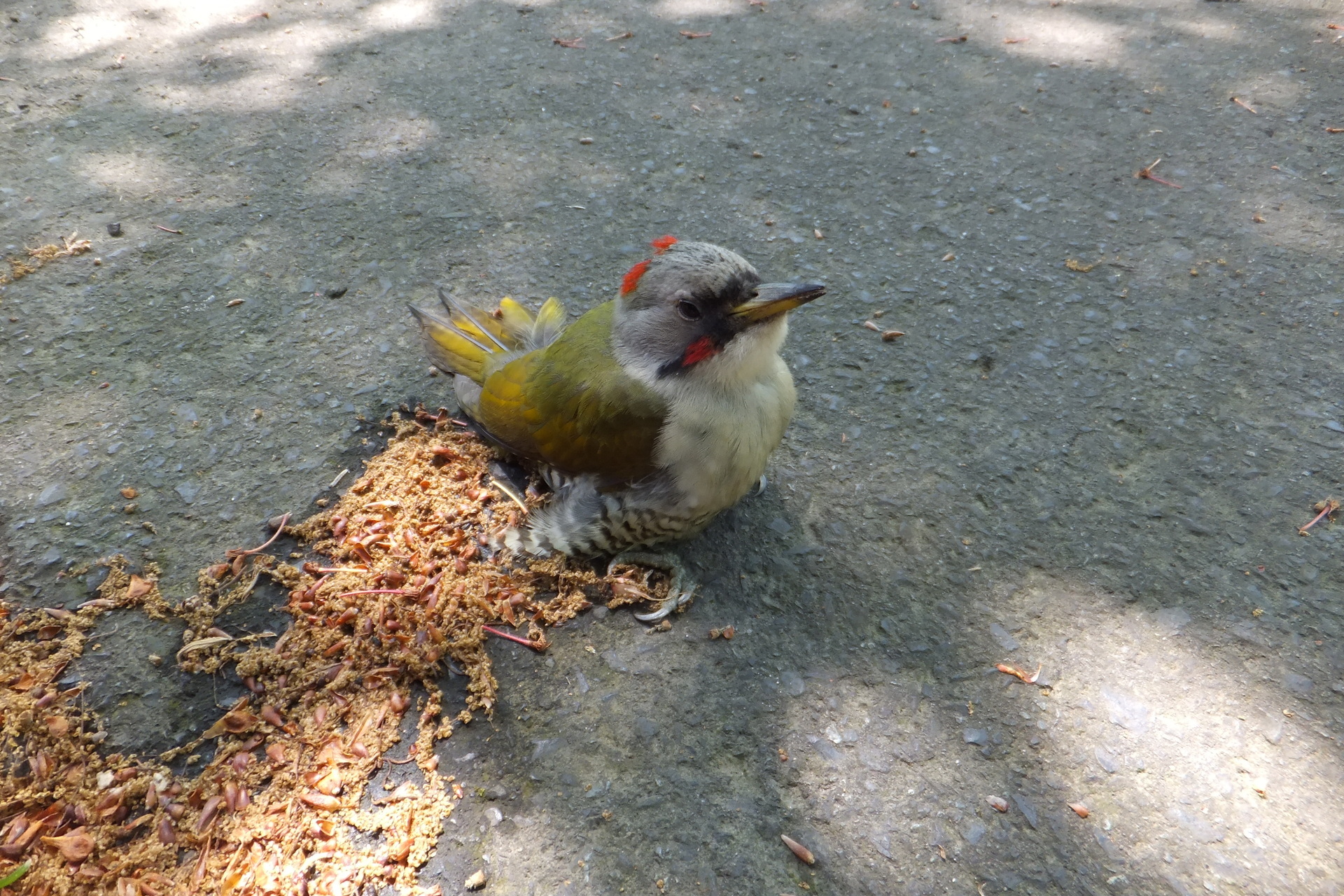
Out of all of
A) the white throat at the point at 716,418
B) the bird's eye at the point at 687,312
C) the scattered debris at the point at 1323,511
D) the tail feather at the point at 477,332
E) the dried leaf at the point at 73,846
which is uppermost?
the bird's eye at the point at 687,312

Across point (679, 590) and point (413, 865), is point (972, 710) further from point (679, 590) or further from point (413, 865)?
point (413, 865)

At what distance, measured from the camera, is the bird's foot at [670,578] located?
2.72 m

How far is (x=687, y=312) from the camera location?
264cm

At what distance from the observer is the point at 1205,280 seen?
3.95 metres

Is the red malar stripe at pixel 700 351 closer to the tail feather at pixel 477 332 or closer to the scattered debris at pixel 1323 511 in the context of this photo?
the tail feather at pixel 477 332

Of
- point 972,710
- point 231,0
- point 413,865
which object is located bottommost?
point 413,865

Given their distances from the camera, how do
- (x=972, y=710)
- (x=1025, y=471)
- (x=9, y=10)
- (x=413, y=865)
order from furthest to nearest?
1. (x=9, y=10)
2. (x=1025, y=471)
3. (x=972, y=710)
4. (x=413, y=865)

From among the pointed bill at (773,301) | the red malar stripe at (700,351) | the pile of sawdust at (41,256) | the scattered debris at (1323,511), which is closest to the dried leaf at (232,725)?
the red malar stripe at (700,351)

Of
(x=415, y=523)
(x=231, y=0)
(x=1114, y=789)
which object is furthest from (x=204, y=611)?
(x=231, y=0)

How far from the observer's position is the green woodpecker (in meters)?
2.61

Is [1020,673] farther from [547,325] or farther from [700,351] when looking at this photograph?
[547,325]

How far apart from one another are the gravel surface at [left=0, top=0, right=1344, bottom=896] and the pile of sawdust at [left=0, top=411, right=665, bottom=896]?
0.12 meters

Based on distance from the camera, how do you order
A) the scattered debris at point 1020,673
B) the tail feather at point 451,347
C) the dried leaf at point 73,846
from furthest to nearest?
the tail feather at point 451,347 < the scattered debris at point 1020,673 < the dried leaf at point 73,846

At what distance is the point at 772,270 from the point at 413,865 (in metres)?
3.07
